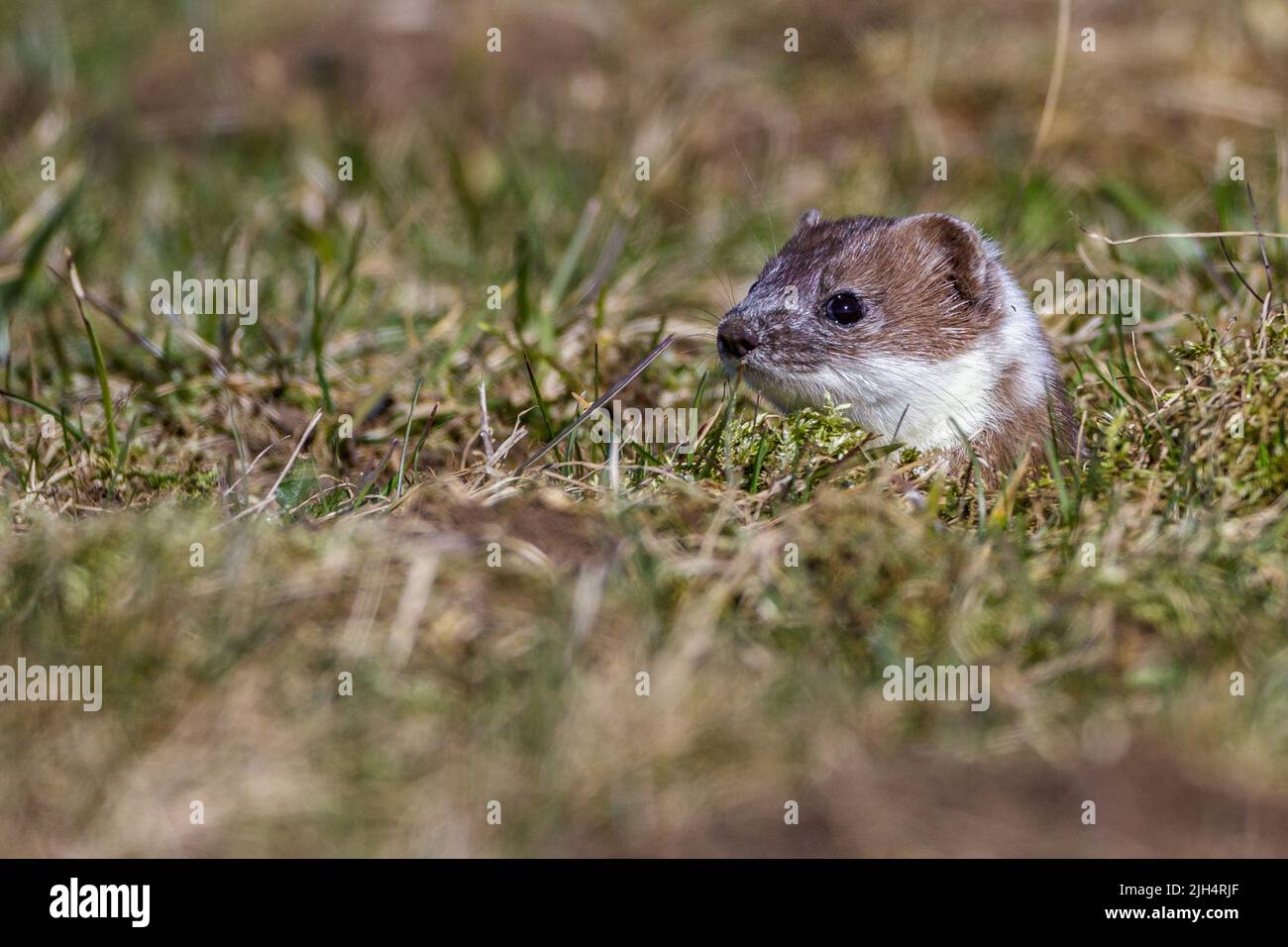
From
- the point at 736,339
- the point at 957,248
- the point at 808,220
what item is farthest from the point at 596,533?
the point at 808,220

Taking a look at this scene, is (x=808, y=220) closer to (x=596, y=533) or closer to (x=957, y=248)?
(x=957, y=248)

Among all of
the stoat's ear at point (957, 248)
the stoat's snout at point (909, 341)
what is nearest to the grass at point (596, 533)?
the stoat's snout at point (909, 341)

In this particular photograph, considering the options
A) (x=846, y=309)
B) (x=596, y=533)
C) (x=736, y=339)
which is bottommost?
(x=596, y=533)

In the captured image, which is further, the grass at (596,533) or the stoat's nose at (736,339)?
the stoat's nose at (736,339)

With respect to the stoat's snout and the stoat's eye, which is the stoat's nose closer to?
the stoat's snout

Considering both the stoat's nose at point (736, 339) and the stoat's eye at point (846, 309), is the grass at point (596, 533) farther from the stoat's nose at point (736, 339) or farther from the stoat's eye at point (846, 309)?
the stoat's eye at point (846, 309)

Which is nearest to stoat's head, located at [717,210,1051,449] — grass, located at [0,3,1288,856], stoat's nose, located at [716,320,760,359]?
stoat's nose, located at [716,320,760,359]
